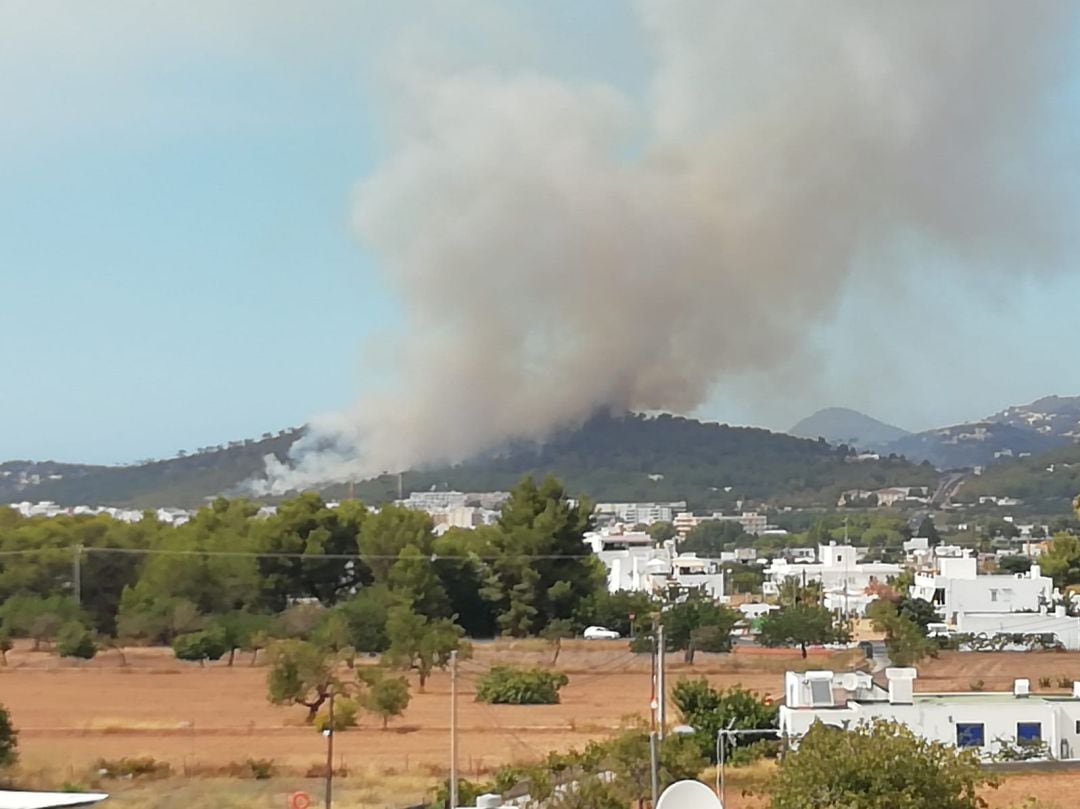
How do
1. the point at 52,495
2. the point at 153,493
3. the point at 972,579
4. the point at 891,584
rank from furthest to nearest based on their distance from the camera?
the point at 52,495
the point at 153,493
the point at 891,584
the point at 972,579

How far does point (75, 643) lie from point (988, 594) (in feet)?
59.9

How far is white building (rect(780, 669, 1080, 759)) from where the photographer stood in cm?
1397

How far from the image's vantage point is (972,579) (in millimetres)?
31672

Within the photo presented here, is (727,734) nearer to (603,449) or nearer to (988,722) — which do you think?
(988,722)

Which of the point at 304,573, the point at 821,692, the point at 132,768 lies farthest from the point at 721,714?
the point at 304,573

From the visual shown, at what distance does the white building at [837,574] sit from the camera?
132 feet

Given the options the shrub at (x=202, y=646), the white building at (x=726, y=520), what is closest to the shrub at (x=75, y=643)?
the shrub at (x=202, y=646)

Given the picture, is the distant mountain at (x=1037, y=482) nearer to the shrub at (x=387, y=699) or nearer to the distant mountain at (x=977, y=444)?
the distant mountain at (x=977, y=444)

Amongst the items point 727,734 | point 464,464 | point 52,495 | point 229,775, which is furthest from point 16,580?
point 52,495

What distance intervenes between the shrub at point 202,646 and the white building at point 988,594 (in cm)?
1433

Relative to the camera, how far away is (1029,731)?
46.8 feet

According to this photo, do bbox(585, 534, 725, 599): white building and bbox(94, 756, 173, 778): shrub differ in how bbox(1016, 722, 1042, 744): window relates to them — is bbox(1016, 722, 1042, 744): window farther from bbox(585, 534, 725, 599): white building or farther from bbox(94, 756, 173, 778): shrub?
bbox(585, 534, 725, 599): white building

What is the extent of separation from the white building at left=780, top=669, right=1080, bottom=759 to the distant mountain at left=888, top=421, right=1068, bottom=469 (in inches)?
6150

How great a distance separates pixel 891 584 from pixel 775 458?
8471 centimetres
